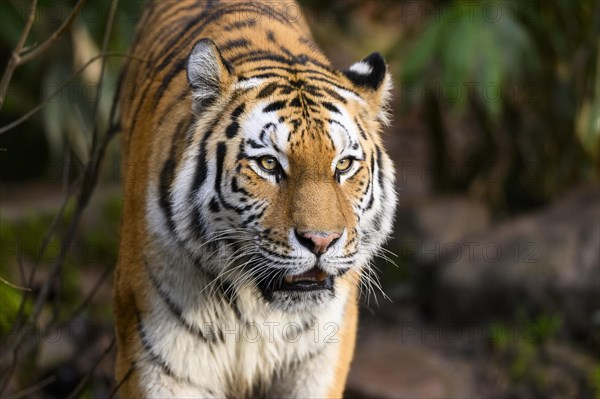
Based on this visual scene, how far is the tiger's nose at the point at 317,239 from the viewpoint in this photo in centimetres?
267

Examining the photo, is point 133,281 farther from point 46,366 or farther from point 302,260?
point 46,366

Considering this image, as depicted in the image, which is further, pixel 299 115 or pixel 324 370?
pixel 324 370

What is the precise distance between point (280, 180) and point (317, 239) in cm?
23

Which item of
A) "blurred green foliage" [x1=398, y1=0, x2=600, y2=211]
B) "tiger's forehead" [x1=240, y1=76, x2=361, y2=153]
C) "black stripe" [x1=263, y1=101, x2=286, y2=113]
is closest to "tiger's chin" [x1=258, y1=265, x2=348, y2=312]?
"tiger's forehead" [x1=240, y1=76, x2=361, y2=153]

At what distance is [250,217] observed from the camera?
2.83 meters

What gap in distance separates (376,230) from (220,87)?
646 mm

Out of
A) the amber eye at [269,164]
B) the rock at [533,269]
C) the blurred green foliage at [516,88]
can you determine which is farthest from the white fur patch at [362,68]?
the rock at [533,269]

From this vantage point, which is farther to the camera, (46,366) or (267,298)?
(46,366)

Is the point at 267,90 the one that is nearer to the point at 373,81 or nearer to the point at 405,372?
the point at 373,81

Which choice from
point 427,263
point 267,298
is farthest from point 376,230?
point 427,263

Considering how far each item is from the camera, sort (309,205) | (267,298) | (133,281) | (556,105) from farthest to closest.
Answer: (556,105) → (133,281) → (267,298) → (309,205)

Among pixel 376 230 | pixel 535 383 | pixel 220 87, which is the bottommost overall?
pixel 535 383

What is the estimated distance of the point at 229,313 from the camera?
3111mm

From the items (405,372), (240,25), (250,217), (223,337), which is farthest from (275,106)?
(405,372)
